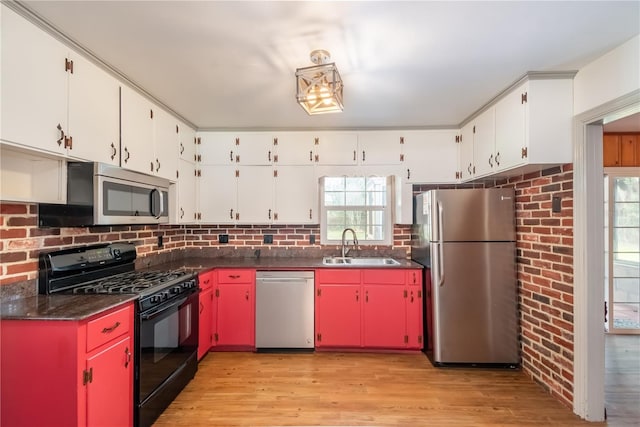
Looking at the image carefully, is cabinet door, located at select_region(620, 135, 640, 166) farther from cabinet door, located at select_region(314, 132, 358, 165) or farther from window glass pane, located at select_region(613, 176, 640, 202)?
cabinet door, located at select_region(314, 132, 358, 165)

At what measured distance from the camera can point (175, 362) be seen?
2.19m

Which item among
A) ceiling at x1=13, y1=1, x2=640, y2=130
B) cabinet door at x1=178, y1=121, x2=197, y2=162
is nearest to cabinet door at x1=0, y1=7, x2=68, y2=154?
ceiling at x1=13, y1=1, x2=640, y2=130

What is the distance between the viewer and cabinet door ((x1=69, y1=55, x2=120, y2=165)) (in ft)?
5.69

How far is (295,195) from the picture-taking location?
3.30 m

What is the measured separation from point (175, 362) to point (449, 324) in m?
2.39

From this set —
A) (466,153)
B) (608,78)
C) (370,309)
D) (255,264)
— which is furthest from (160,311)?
(608,78)

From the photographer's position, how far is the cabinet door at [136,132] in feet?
7.11

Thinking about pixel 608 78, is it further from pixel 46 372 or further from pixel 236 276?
pixel 46 372

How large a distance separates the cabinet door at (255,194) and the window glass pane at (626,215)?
4.22 meters

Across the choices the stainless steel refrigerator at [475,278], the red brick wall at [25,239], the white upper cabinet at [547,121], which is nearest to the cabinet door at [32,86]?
the red brick wall at [25,239]

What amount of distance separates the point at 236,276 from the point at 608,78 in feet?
10.9

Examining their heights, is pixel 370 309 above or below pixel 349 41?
below

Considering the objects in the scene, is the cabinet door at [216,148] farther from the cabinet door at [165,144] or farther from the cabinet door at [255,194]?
the cabinet door at [165,144]

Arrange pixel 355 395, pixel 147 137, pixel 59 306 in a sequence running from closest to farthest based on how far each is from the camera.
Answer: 1. pixel 59 306
2. pixel 355 395
3. pixel 147 137
